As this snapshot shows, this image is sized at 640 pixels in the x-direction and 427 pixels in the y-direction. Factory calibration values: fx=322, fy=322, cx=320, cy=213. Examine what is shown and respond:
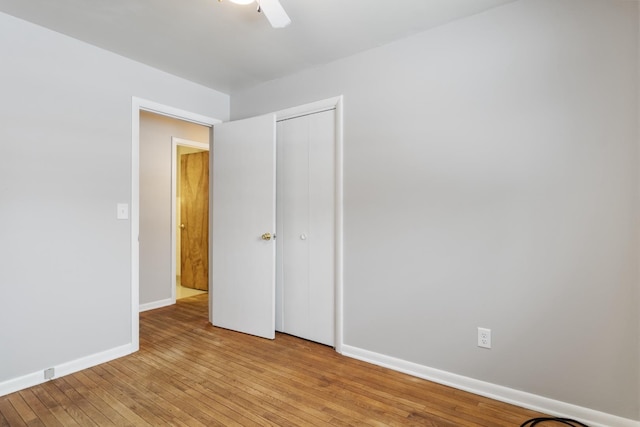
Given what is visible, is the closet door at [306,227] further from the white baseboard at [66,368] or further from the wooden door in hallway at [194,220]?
the wooden door in hallway at [194,220]

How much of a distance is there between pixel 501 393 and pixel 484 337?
0.33m

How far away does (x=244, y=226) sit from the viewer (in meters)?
3.12

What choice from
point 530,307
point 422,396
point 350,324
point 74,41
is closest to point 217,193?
point 74,41

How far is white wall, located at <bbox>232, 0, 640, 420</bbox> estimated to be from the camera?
170 centimetres

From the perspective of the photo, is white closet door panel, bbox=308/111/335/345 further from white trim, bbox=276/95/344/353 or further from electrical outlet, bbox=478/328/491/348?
electrical outlet, bbox=478/328/491/348

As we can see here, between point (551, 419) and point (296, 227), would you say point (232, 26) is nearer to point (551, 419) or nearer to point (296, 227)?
point (296, 227)

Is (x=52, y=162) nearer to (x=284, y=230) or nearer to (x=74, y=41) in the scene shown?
(x=74, y=41)

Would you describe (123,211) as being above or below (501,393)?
above

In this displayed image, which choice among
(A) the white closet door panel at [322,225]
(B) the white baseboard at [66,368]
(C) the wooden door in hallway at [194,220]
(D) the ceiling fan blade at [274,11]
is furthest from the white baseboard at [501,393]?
(C) the wooden door in hallway at [194,220]

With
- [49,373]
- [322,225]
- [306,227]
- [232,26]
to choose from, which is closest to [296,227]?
[306,227]

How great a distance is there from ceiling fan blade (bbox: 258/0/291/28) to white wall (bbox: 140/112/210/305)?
2687 millimetres

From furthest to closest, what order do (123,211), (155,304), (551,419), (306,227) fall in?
(155,304) → (306,227) → (123,211) → (551,419)

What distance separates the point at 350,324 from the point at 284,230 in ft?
3.42

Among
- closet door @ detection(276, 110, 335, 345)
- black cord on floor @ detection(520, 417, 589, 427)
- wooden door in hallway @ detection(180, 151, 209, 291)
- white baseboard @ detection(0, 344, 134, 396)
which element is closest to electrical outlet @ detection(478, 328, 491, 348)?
black cord on floor @ detection(520, 417, 589, 427)
